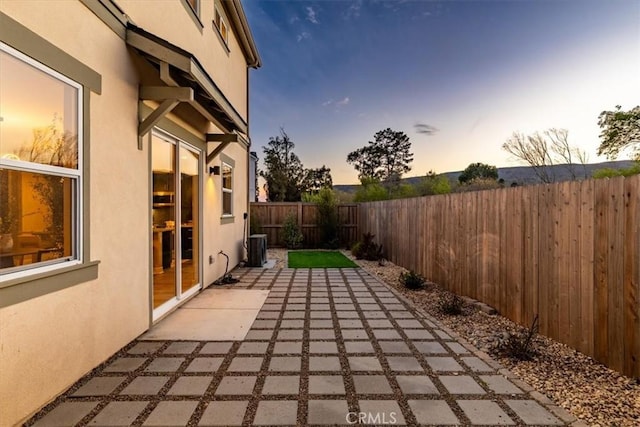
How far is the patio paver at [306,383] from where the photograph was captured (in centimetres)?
238

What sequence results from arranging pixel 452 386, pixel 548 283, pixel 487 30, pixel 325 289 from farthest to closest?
pixel 487 30
pixel 325 289
pixel 548 283
pixel 452 386

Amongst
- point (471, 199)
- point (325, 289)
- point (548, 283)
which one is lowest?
point (325, 289)

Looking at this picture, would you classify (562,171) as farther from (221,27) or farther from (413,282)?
(221,27)

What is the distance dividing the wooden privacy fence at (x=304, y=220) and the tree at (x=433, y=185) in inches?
162

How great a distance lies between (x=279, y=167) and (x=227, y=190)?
61.9ft

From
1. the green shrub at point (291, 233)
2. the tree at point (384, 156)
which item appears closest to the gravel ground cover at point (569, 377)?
the green shrub at point (291, 233)

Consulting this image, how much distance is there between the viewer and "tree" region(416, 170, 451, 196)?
15738mm

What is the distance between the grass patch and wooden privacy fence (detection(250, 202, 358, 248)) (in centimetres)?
192

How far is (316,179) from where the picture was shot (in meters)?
29.1

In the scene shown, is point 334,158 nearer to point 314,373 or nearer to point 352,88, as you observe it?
point 352,88

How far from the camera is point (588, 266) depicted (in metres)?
3.30

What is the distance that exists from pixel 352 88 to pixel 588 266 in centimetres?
1284

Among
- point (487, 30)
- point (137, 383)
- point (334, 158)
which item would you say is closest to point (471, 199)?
point (137, 383)

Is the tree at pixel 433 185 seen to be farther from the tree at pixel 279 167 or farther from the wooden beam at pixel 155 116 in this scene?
the wooden beam at pixel 155 116
